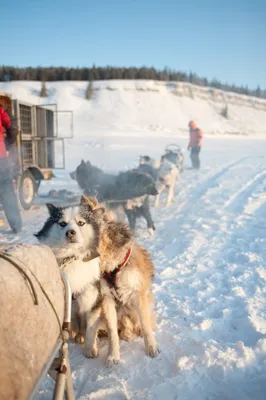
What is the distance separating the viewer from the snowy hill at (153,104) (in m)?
45.5

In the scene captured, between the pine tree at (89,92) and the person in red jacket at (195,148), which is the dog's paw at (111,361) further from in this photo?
the pine tree at (89,92)

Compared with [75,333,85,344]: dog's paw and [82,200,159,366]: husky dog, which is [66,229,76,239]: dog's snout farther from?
[75,333,85,344]: dog's paw

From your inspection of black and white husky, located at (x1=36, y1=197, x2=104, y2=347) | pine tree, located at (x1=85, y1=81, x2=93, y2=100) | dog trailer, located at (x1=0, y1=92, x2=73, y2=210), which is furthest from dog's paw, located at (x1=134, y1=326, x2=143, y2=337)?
pine tree, located at (x1=85, y1=81, x2=93, y2=100)

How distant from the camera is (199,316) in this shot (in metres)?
2.95

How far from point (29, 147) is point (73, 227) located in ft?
19.6

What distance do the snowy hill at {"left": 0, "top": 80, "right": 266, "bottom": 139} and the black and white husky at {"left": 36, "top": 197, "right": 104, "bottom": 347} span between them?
37.7 meters

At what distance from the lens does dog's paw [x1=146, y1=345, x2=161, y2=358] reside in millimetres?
2463

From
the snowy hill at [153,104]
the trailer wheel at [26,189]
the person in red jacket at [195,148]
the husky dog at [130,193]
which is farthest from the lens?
the snowy hill at [153,104]

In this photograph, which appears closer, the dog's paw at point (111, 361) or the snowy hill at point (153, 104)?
the dog's paw at point (111, 361)

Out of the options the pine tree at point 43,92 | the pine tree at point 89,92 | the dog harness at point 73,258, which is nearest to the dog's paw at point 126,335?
the dog harness at point 73,258

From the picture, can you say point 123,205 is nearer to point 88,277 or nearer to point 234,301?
point 234,301

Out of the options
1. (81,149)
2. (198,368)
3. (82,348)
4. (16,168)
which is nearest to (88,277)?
(82,348)

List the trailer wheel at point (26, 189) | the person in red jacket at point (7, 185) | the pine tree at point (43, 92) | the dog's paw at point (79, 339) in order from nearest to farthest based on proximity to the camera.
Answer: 1. the dog's paw at point (79, 339)
2. the person in red jacket at point (7, 185)
3. the trailer wheel at point (26, 189)
4. the pine tree at point (43, 92)

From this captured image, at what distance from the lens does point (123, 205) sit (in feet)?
19.2
